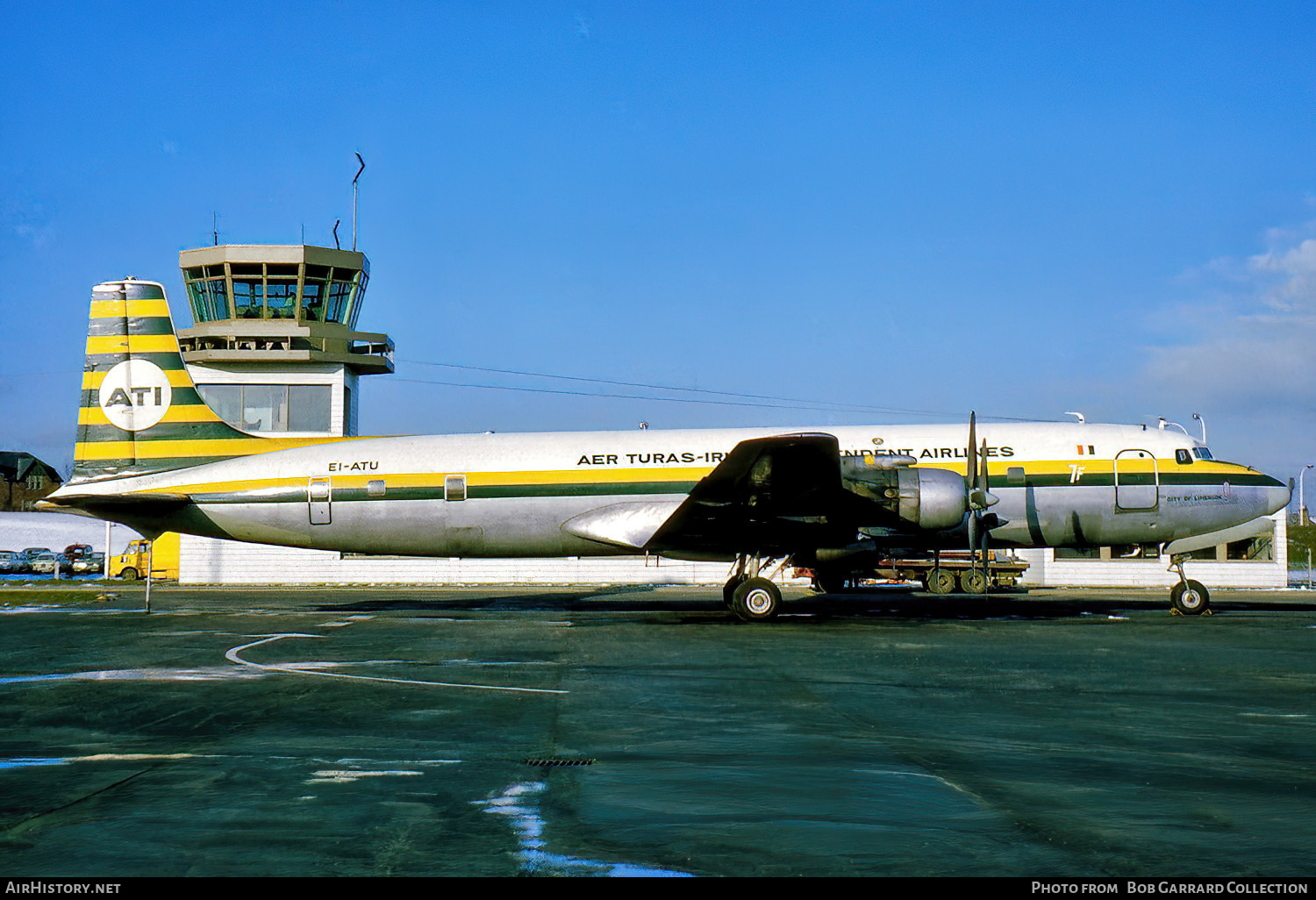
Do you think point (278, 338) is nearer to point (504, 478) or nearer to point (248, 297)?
point (248, 297)

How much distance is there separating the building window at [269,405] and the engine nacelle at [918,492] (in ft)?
102

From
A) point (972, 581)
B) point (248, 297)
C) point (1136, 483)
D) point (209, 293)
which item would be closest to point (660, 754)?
point (1136, 483)

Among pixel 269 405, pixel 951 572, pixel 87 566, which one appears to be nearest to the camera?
pixel 951 572

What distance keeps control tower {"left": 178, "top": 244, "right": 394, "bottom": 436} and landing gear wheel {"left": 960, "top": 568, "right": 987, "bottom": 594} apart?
27.7 metres

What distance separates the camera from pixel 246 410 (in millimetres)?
44375

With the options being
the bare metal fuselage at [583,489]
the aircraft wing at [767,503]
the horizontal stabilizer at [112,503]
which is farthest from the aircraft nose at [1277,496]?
the horizontal stabilizer at [112,503]

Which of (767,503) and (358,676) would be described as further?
(767,503)

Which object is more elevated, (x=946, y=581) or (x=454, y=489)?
(x=454, y=489)

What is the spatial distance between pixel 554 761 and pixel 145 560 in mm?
47618

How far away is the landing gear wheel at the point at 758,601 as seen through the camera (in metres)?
20.8

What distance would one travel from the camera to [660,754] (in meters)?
8.16

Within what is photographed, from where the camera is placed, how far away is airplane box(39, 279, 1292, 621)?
21.4m

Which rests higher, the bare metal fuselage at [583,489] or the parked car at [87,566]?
the bare metal fuselage at [583,489]

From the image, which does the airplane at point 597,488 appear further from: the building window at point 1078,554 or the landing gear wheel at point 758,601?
the building window at point 1078,554
